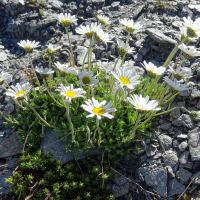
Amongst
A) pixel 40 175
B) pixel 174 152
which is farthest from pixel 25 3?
pixel 174 152

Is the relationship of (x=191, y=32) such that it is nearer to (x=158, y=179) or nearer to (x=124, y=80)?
(x=124, y=80)

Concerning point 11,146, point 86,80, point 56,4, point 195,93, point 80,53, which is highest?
point 56,4

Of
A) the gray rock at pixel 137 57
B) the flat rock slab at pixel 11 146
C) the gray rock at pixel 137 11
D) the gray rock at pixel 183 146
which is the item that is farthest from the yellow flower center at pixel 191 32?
the flat rock slab at pixel 11 146

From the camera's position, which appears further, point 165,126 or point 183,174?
point 165,126

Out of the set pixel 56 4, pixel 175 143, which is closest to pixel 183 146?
pixel 175 143

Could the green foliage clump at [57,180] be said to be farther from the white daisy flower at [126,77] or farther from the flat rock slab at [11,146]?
the white daisy flower at [126,77]

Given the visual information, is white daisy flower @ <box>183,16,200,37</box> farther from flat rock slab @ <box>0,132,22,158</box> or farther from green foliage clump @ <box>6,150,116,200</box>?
flat rock slab @ <box>0,132,22,158</box>

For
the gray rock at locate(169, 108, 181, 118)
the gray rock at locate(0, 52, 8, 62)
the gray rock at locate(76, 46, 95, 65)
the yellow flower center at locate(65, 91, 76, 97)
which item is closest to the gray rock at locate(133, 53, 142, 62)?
the gray rock at locate(76, 46, 95, 65)

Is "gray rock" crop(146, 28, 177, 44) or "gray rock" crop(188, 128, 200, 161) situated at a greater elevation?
"gray rock" crop(146, 28, 177, 44)
